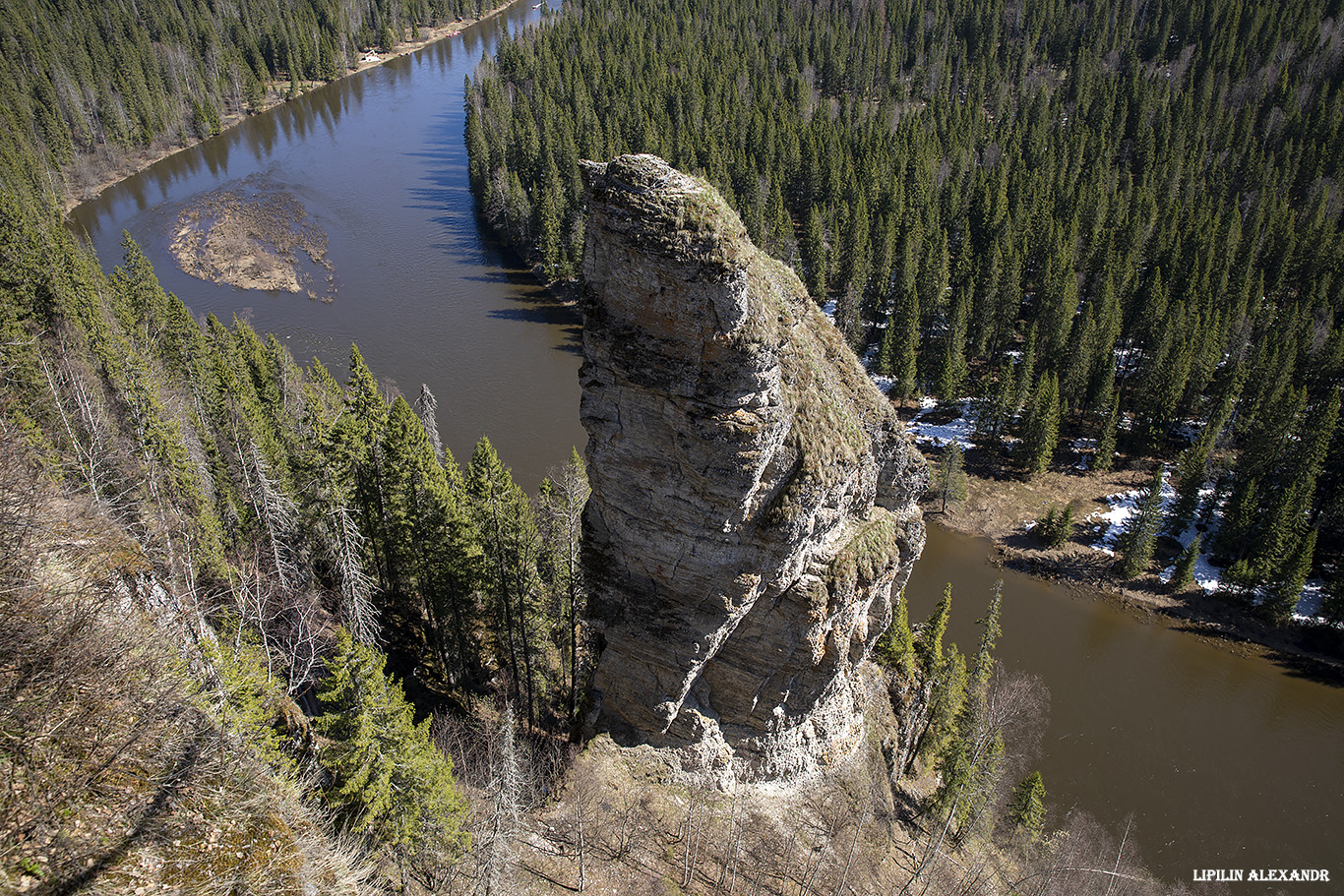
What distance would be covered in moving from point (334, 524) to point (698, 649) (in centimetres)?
1393

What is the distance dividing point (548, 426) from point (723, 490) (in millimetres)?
38916

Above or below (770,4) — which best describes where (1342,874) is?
below

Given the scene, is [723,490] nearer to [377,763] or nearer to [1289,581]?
[377,763]

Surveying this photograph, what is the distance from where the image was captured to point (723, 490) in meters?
19.3

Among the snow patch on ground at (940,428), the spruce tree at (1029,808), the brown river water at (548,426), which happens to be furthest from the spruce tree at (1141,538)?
the spruce tree at (1029,808)

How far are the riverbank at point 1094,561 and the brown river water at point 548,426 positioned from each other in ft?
3.71

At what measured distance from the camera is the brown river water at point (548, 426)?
117 ft

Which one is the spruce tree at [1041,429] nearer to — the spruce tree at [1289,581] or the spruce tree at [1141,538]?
the spruce tree at [1141,538]

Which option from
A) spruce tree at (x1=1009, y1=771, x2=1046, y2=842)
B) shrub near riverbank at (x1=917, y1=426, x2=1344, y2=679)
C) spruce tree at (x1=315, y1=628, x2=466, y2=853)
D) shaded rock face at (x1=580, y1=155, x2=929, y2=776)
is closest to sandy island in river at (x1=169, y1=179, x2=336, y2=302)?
shrub near riverbank at (x1=917, y1=426, x2=1344, y2=679)

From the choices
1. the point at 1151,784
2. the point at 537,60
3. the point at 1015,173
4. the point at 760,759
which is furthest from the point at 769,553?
the point at 537,60

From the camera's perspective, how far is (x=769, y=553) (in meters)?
20.6

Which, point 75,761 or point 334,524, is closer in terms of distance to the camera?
point 75,761

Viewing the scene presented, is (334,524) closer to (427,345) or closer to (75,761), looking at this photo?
(75,761)

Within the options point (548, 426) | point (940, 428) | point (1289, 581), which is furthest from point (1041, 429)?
point (548, 426)
